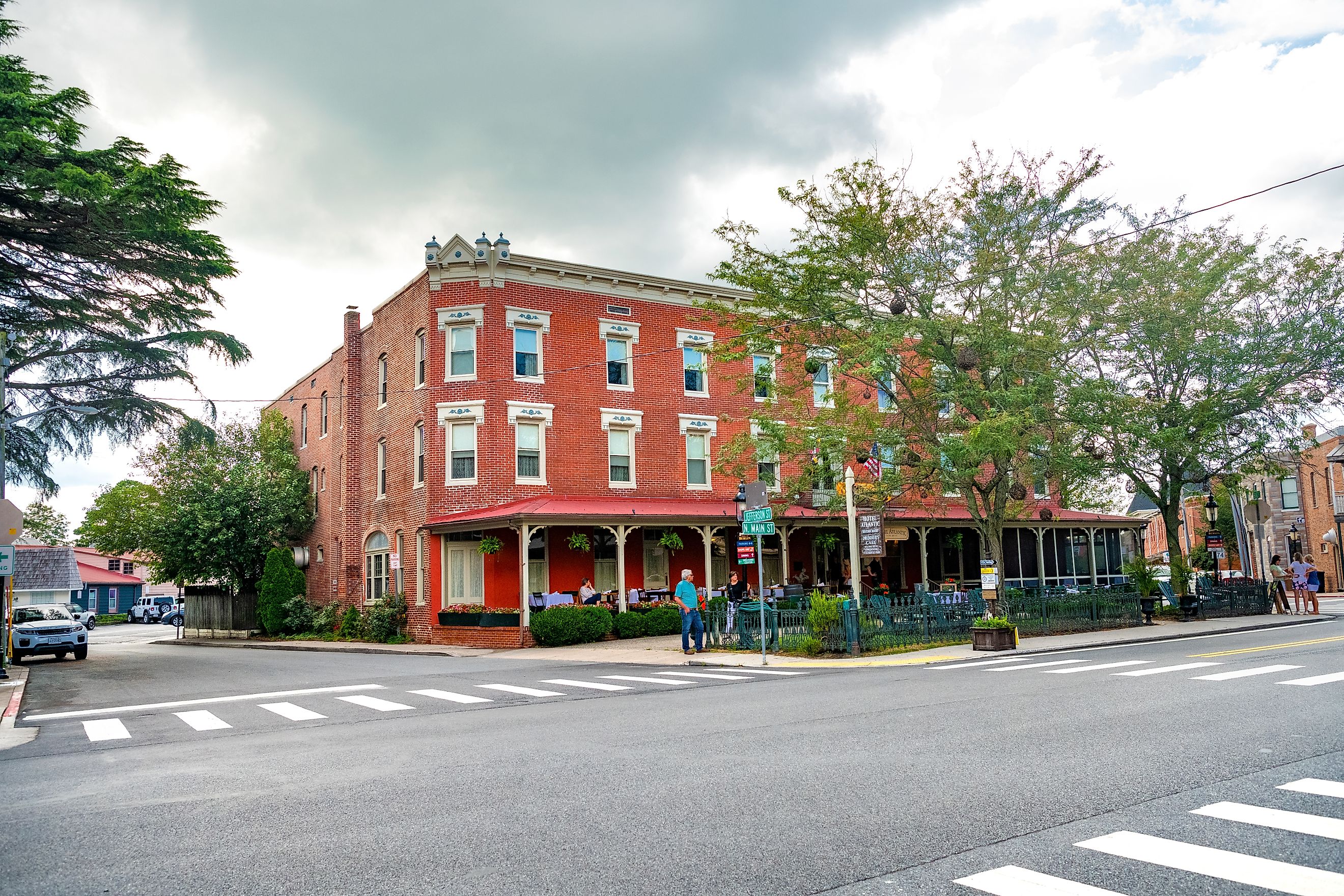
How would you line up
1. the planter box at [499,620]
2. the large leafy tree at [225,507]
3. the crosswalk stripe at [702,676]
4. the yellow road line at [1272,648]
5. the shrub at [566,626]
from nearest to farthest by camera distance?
the crosswalk stripe at [702,676], the yellow road line at [1272,648], the shrub at [566,626], the planter box at [499,620], the large leafy tree at [225,507]

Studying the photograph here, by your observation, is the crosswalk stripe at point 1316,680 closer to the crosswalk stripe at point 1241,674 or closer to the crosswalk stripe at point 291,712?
the crosswalk stripe at point 1241,674

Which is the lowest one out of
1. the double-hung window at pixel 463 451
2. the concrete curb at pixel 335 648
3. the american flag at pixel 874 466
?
the concrete curb at pixel 335 648

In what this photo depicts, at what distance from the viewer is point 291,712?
12992mm

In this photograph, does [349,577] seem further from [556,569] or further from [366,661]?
[366,661]

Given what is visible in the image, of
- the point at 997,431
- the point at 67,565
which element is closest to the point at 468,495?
the point at 997,431

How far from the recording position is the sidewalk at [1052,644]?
703 inches

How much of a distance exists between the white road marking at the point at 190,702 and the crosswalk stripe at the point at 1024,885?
42.1 feet

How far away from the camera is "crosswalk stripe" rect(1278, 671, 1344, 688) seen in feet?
38.2

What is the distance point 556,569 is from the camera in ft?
93.6

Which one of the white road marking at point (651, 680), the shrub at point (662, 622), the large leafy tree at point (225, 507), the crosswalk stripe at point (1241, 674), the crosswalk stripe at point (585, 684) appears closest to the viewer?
the crosswalk stripe at point (1241, 674)

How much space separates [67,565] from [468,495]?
2869cm

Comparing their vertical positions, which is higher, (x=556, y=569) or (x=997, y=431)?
(x=997, y=431)

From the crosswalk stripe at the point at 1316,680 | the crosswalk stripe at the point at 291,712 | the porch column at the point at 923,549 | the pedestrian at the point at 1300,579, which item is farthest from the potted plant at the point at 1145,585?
the crosswalk stripe at the point at 291,712

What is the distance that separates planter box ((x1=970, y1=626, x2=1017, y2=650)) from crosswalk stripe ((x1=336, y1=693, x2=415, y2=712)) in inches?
454
